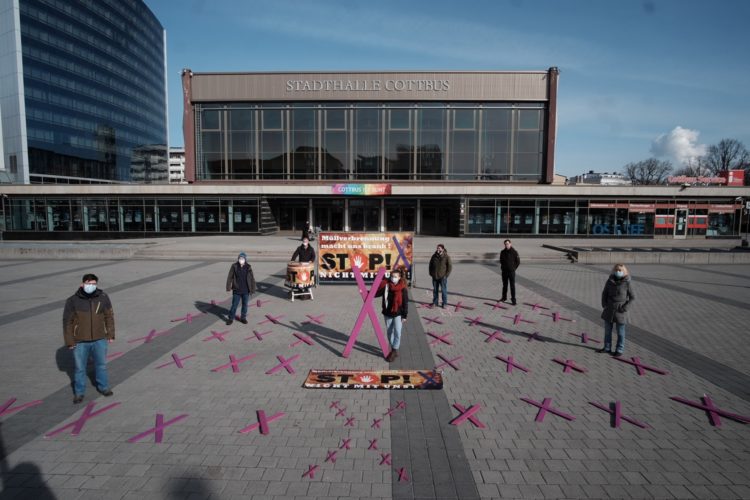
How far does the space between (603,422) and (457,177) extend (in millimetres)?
33752

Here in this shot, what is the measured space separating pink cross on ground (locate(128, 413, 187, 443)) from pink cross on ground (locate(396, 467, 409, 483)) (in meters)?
2.91

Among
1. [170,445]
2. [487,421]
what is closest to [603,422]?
[487,421]

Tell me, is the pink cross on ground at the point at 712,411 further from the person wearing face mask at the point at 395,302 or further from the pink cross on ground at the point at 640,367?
the person wearing face mask at the point at 395,302

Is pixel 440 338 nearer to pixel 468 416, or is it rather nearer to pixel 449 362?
pixel 449 362

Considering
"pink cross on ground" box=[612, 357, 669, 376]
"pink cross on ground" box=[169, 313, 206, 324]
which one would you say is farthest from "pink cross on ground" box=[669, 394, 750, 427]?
"pink cross on ground" box=[169, 313, 206, 324]

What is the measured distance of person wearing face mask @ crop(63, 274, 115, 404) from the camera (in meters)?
5.91

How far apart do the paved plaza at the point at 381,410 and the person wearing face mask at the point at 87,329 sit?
1.10 ft

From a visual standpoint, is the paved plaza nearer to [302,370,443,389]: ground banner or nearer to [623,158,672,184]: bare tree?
[302,370,443,389]: ground banner

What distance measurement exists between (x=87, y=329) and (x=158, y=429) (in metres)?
1.93

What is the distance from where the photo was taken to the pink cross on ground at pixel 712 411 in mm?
5590

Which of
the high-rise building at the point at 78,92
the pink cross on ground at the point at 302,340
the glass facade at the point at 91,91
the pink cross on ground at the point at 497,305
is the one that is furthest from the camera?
the glass facade at the point at 91,91

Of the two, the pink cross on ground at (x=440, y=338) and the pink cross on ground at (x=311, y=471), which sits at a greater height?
the pink cross on ground at (x=440, y=338)

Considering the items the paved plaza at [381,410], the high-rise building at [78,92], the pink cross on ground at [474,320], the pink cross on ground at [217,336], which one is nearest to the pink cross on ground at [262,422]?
the paved plaza at [381,410]

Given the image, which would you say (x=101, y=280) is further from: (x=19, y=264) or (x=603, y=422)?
(x=603, y=422)
